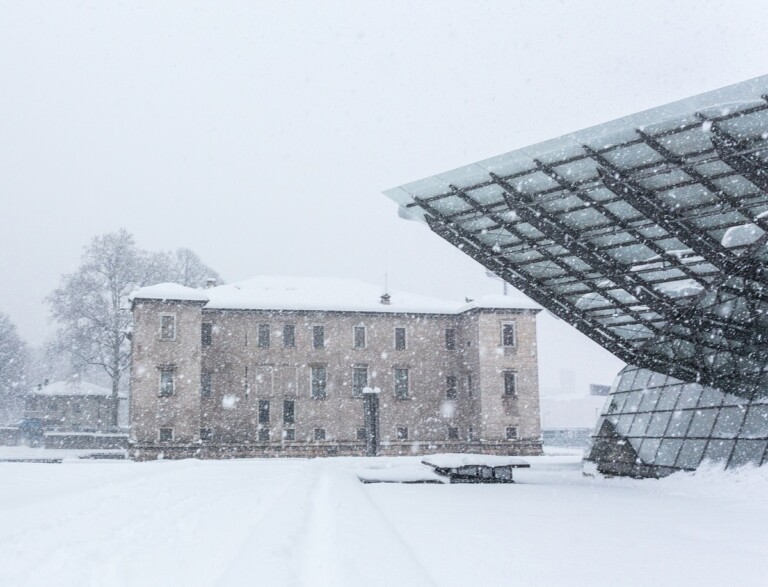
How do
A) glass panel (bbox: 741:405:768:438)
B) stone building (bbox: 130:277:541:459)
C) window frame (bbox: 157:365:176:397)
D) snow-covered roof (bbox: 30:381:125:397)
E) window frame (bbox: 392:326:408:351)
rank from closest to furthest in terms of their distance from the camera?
glass panel (bbox: 741:405:768:438) → window frame (bbox: 157:365:176:397) → stone building (bbox: 130:277:541:459) → window frame (bbox: 392:326:408:351) → snow-covered roof (bbox: 30:381:125:397)

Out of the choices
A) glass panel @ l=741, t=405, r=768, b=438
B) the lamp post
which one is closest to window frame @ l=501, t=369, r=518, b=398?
the lamp post

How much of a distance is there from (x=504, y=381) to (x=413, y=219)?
851 inches

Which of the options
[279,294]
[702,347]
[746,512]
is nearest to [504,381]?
[279,294]

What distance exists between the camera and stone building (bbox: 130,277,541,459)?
3897 cm

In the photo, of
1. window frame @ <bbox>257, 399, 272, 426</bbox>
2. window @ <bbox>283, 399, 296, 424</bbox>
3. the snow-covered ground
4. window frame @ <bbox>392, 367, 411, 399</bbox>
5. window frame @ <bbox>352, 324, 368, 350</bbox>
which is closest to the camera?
the snow-covered ground

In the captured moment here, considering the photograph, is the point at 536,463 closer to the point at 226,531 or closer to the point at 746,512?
the point at 746,512

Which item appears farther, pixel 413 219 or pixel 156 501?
pixel 413 219

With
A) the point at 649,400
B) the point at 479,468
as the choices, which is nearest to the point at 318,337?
the point at 479,468

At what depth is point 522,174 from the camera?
17.2 metres

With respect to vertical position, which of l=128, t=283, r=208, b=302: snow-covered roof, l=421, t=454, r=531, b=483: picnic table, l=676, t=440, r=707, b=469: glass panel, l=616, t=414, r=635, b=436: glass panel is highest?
l=128, t=283, r=208, b=302: snow-covered roof

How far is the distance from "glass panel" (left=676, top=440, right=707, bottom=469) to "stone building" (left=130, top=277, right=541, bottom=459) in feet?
65.8

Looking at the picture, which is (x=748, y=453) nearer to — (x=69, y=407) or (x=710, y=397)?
(x=710, y=397)

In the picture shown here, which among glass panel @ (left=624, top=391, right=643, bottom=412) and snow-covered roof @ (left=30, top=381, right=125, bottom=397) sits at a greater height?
snow-covered roof @ (left=30, top=381, right=125, bottom=397)

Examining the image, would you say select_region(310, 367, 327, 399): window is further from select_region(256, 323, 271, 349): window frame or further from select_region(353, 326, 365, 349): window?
select_region(256, 323, 271, 349): window frame
